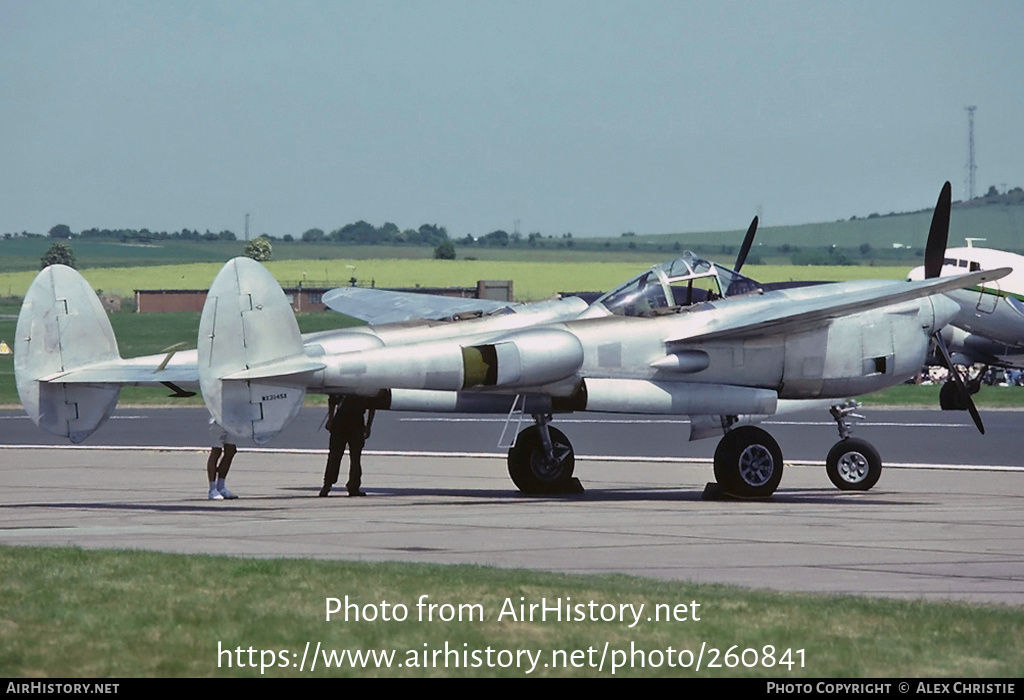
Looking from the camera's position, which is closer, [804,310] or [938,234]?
[804,310]

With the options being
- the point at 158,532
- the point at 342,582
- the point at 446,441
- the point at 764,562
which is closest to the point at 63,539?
the point at 158,532

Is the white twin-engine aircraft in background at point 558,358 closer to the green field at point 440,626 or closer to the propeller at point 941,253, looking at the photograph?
the propeller at point 941,253

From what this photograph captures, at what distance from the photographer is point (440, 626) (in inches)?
360

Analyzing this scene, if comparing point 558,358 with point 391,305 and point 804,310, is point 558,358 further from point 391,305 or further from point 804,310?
point 391,305

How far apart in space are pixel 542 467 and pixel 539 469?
5cm

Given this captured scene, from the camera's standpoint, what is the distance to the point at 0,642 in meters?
8.59

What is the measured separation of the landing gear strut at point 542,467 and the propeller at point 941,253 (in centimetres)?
577

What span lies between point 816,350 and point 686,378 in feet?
6.43

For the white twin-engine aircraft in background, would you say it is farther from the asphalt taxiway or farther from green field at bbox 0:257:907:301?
green field at bbox 0:257:907:301

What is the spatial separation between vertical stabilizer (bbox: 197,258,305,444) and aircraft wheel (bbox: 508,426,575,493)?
15.8ft

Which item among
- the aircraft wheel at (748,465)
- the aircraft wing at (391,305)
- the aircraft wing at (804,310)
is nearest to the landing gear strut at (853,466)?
the aircraft wheel at (748,465)

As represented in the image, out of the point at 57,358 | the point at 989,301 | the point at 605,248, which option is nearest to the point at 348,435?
the point at 57,358

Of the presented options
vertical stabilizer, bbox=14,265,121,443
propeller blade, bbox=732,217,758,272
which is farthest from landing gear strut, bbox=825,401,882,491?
vertical stabilizer, bbox=14,265,121,443

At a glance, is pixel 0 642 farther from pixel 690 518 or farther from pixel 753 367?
pixel 753 367
